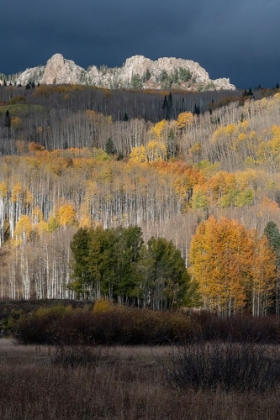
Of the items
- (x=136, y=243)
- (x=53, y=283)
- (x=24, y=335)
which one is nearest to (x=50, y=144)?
(x=53, y=283)

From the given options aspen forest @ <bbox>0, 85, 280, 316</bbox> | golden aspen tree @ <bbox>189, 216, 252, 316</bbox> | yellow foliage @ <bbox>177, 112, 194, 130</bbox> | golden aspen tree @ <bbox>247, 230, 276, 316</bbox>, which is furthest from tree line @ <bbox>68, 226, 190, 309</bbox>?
yellow foliage @ <bbox>177, 112, 194, 130</bbox>

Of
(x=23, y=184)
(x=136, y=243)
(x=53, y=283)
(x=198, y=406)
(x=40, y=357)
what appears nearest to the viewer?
(x=198, y=406)

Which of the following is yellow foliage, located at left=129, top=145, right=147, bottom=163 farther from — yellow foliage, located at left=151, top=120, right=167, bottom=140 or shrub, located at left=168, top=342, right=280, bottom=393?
shrub, located at left=168, top=342, right=280, bottom=393

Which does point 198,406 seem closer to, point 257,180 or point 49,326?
point 49,326

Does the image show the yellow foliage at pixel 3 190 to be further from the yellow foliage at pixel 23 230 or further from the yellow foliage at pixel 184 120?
the yellow foliage at pixel 184 120

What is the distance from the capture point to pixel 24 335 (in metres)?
21.0

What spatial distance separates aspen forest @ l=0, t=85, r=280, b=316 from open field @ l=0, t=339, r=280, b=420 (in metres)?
32.3

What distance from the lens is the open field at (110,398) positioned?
7.80 m

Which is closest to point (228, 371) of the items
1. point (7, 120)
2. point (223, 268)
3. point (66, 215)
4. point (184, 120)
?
point (223, 268)

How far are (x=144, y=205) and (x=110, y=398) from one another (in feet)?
297

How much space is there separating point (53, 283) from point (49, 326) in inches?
1959

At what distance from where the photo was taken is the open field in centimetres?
780

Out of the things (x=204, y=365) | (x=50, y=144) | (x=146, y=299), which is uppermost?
(x=50, y=144)

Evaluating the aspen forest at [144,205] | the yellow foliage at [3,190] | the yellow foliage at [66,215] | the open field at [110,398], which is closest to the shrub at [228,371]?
the open field at [110,398]
